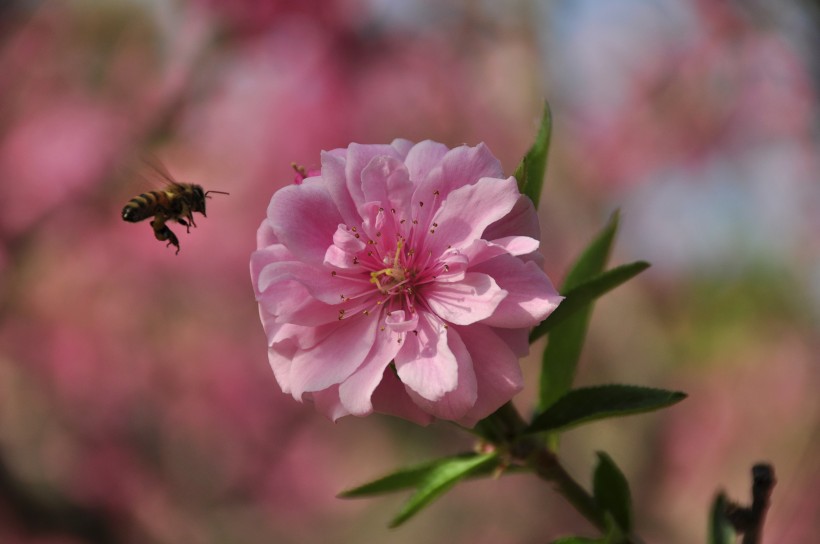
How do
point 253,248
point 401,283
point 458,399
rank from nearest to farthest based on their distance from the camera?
point 458,399 → point 401,283 → point 253,248

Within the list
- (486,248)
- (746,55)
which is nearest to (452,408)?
(486,248)

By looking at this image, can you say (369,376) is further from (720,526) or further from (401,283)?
(720,526)

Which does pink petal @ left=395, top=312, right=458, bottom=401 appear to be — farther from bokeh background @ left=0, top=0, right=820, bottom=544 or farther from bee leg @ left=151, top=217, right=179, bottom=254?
bokeh background @ left=0, top=0, right=820, bottom=544

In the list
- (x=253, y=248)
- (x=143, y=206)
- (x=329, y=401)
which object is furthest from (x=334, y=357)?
(x=253, y=248)

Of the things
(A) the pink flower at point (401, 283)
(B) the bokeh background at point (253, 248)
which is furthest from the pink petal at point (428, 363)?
(B) the bokeh background at point (253, 248)

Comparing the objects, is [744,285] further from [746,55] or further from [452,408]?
[452,408]
